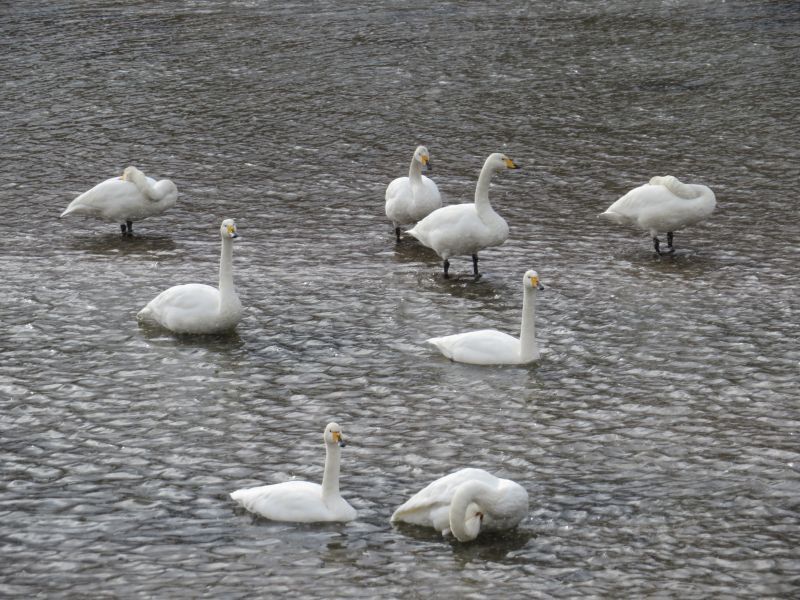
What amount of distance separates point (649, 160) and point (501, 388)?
10.4 metres

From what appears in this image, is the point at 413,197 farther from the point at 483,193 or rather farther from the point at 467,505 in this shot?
the point at 467,505

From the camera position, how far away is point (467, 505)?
11.8 m

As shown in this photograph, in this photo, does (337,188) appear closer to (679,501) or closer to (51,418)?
(51,418)

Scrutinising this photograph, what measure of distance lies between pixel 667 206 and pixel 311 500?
9648 mm

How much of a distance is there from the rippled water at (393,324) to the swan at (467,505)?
209 mm

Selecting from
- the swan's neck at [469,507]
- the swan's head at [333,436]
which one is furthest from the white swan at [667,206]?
the swan's neck at [469,507]

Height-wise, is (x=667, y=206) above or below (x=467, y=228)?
above

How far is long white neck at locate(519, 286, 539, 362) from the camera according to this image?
1622cm

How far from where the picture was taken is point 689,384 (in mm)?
15492

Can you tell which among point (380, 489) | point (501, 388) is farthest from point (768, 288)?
point (380, 489)

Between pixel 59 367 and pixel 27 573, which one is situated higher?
pixel 59 367

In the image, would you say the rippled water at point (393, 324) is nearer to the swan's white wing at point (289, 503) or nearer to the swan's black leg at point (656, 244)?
the swan's white wing at point (289, 503)

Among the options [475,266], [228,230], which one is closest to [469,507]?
[228,230]

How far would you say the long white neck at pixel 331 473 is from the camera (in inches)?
486
